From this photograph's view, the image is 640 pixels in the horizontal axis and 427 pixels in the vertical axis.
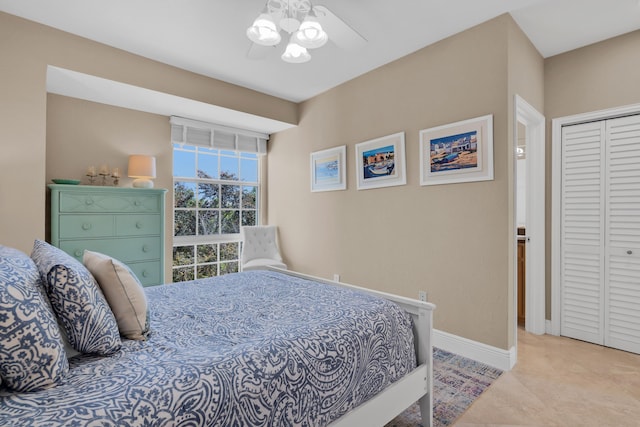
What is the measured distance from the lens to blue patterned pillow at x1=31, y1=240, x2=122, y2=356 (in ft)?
3.39

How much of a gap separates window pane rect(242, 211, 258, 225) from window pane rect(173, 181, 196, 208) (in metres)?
0.75

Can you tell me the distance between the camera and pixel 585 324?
273cm

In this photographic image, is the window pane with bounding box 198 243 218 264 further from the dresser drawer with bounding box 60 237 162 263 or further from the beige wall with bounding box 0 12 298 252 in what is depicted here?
the beige wall with bounding box 0 12 298 252

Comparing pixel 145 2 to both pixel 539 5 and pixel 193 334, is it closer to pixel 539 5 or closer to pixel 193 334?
pixel 193 334

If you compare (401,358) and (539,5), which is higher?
(539,5)

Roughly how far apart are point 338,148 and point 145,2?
2.18 m

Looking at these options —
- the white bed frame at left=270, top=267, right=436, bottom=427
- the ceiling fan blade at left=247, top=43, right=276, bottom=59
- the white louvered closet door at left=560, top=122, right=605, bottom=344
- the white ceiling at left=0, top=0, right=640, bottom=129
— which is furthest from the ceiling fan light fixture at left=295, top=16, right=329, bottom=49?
the white louvered closet door at left=560, top=122, right=605, bottom=344

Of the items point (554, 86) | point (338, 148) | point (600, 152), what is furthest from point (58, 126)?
point (600, 152)

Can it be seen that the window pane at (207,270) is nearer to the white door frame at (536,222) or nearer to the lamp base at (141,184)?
the lamp base at (141,184)

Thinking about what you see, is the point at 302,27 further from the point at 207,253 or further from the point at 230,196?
the point at 207,253

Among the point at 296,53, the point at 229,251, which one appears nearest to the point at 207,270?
the point at 229,251

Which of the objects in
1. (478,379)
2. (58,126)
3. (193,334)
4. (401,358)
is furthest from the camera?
(58,126)

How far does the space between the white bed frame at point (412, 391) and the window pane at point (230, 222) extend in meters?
3.07

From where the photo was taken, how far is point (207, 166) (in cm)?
425
